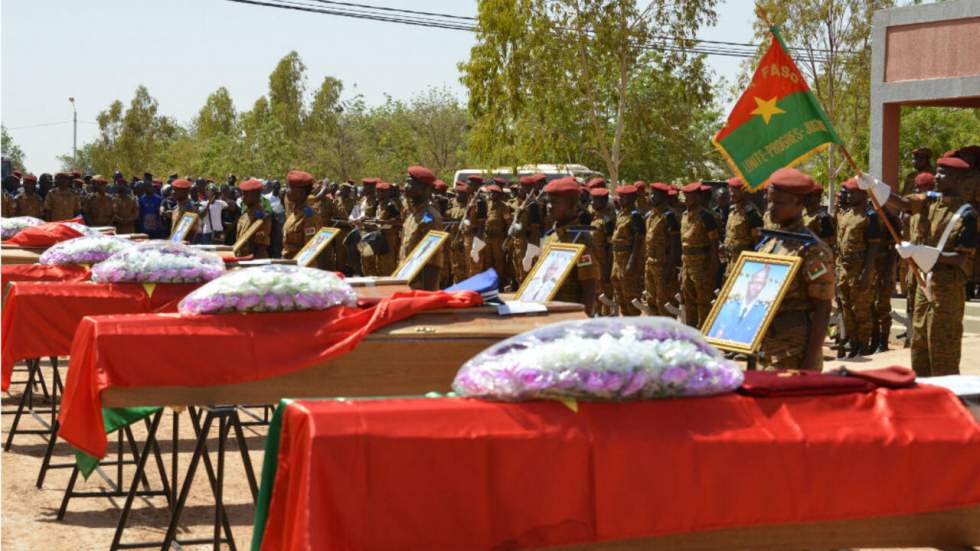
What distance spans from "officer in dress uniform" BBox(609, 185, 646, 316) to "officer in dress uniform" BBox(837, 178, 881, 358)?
317cm

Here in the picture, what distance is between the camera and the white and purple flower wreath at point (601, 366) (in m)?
4.05

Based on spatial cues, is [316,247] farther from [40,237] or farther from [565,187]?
[565,187]

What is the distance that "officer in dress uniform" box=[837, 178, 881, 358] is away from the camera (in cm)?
1441

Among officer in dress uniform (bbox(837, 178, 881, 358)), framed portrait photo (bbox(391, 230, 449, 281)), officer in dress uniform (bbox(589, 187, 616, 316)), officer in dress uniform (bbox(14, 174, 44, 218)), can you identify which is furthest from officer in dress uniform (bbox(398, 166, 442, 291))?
officer in dress uniform (bbox(14, 174, 44, 218))

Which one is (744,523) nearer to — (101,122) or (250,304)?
(250,304)

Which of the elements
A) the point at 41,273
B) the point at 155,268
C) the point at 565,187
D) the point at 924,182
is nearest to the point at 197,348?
the point at 155,268

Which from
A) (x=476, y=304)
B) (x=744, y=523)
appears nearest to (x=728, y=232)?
(x=476, y=304)

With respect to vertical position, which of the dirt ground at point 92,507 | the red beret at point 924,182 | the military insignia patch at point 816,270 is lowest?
the dirt ground at point 92,507

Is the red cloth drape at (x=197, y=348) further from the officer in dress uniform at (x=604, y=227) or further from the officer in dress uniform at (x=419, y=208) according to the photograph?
the officer in dress uniform at (x=604, y=227)

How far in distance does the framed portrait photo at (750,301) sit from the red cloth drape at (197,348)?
139 cm

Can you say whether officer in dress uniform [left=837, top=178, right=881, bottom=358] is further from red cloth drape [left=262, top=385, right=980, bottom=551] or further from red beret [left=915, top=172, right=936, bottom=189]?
red cloth drape [left=262, top=385, right=980, bottom=551]

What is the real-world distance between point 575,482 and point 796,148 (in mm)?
3964

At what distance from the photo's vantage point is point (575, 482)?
3996 millimetres

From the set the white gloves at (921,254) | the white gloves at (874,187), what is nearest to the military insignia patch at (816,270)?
the white gloves at (874,187)
